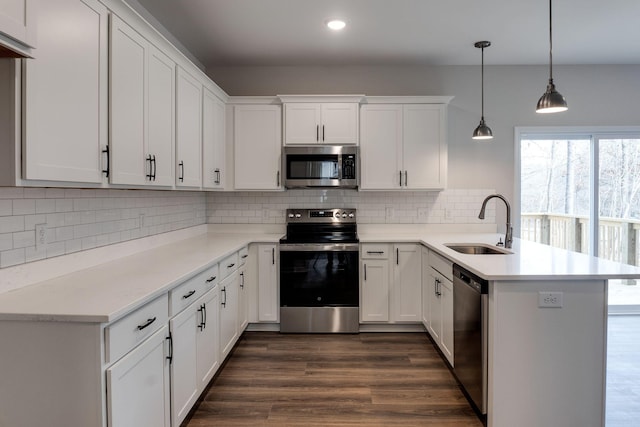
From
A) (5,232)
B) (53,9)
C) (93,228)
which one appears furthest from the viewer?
(93,228)

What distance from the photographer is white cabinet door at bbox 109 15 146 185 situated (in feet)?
6.40

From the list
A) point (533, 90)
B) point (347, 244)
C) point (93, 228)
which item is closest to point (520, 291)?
point (347, 244)

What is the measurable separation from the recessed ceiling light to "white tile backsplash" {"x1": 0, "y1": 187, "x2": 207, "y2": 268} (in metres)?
2.00

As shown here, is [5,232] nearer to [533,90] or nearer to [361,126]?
[361,126]

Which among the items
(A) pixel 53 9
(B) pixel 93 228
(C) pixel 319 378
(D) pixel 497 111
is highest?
(D) pixel 497 111

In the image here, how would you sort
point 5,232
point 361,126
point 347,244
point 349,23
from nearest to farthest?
1. point 5,232
2. point 349,23
3. point 347,244
4. point 361,126

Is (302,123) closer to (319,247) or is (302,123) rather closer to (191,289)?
(319,247)

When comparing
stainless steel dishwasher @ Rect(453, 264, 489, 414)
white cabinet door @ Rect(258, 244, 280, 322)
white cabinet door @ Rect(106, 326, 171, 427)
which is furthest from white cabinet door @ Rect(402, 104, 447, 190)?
white cabinet door @ Rect(106, 326, 171, 427)

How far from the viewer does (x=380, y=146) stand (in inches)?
157

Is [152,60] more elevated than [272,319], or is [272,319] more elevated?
[152,60]

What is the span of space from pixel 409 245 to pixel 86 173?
2.81 metres

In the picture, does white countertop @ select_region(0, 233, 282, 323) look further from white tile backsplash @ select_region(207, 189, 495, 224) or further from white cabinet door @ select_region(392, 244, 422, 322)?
white cabinet door @ select_region(392, 244, 422, 322)

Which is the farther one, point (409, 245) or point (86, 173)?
point (409, 245)

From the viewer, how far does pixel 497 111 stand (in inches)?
168
